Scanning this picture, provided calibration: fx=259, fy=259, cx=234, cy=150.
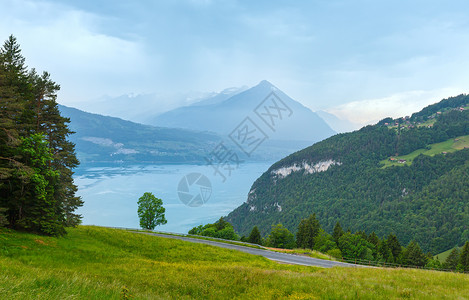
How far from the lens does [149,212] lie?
180 ft

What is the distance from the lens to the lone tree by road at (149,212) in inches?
2157

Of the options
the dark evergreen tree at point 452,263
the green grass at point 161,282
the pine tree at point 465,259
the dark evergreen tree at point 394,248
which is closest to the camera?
the green grass at point 161,282

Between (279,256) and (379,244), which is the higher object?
(279,256)

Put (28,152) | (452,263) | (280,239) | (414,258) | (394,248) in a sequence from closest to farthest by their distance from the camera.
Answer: (28,152)
(280,239)
(414,258)
(452,263)
(394,248)

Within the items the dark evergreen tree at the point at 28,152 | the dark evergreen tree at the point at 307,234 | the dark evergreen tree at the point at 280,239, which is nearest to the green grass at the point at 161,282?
the dark evergreen tree at the point at 28,152

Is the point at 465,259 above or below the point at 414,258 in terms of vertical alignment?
above

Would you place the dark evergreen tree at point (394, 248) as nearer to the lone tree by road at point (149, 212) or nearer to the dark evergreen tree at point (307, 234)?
the dark evergreen tree at point (307, 234)

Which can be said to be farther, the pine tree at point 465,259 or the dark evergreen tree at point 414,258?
the dark evergreen tree at point 414,258

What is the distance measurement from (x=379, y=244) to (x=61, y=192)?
2916 inches

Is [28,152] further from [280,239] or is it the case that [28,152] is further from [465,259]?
[465,259]

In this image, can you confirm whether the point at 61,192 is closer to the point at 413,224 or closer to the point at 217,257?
the point at 217,257

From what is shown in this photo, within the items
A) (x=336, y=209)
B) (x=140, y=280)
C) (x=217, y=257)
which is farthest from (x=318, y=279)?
(x=336, y=209)

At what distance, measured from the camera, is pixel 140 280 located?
40.1 feet

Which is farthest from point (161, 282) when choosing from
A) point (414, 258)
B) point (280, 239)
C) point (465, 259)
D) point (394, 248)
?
point (414, 258)
